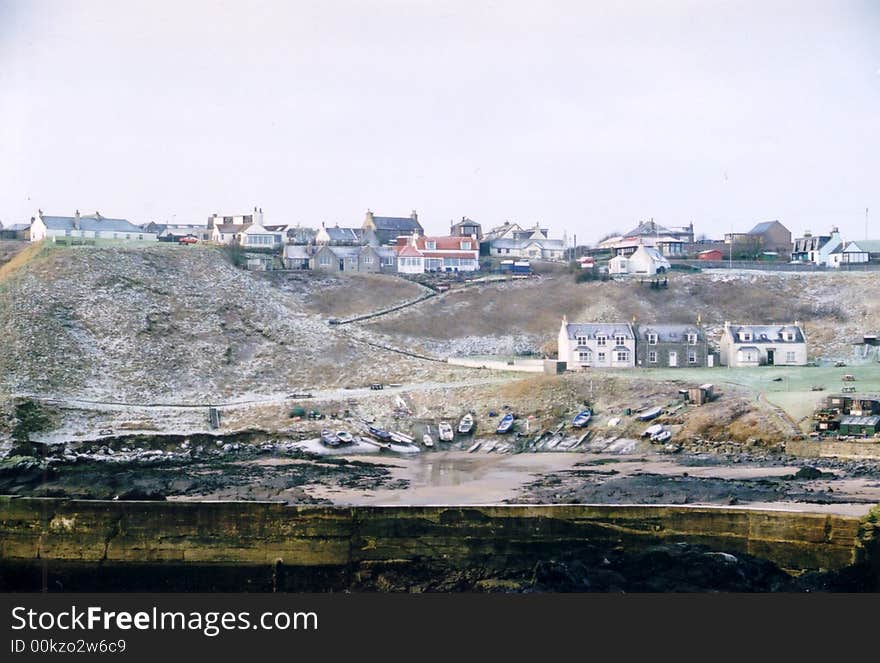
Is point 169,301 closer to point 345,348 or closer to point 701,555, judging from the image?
point 345,348

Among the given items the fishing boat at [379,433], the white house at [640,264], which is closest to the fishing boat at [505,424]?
the fishing boat at [379,433]

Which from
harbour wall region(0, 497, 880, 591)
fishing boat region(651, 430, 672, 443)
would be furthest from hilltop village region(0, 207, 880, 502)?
harbour wall region(0, 497, 880, 591)

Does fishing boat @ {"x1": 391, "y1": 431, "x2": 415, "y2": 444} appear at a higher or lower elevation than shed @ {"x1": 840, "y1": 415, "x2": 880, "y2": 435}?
lower

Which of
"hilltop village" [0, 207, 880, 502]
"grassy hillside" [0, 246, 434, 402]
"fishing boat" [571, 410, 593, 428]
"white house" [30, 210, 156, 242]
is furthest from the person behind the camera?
"white house" [30, 210, 156, 242]

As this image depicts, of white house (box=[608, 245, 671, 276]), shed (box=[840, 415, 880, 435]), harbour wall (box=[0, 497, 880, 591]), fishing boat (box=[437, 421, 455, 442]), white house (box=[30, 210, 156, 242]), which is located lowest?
harbour wall (box=[0, 497, 880, 591])

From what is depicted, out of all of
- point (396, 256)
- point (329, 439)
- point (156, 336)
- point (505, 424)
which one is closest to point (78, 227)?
point (156, 336)

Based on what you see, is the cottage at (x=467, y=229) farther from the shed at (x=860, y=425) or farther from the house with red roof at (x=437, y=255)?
the shed at (x=860, y=425)

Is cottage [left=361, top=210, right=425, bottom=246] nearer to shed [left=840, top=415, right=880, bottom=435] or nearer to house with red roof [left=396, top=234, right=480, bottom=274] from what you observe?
house with red roof [left=396, top=234, right=480, bottom=274]
